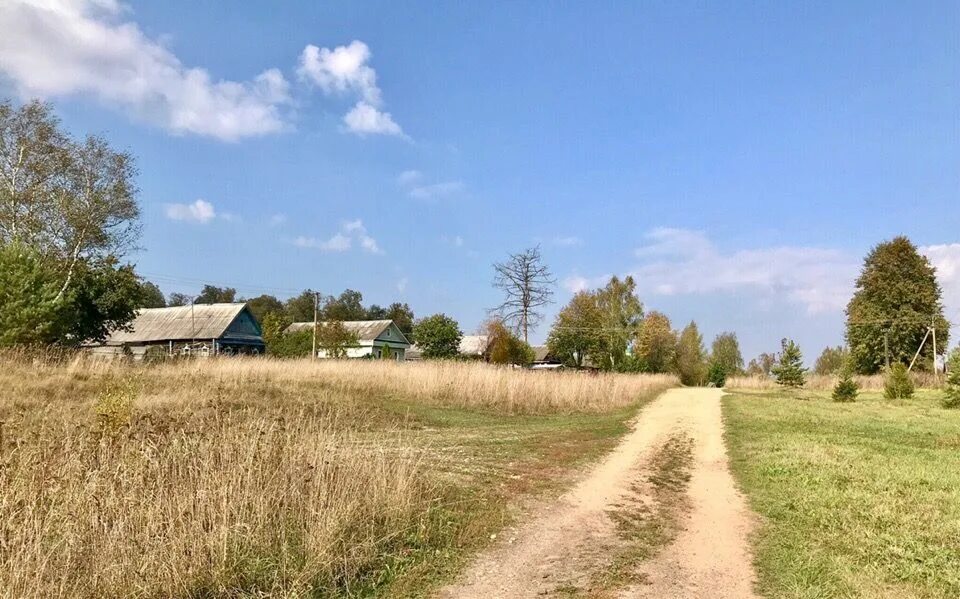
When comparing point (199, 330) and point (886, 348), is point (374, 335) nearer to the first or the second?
point (199, 330)

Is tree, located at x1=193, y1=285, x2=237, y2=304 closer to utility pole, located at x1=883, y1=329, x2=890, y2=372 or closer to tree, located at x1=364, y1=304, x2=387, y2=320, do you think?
tree, located at x1=364, y1=304, x2=387, y2=320

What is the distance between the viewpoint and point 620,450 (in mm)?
12367

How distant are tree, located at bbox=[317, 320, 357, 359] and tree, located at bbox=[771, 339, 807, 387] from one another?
3249 centimetres

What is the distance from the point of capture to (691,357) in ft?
218

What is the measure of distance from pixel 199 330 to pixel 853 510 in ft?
178

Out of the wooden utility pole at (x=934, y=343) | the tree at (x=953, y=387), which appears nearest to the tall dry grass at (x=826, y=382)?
the wooden utility pole at (x=934, y=343)

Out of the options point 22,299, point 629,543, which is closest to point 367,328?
point 22,299

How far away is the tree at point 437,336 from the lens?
5300cm

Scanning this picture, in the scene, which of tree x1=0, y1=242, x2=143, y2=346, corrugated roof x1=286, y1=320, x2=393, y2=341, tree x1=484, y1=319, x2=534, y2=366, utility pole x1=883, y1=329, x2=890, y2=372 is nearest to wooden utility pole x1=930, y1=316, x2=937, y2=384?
utility pole x1=883, y1=329, x2=890, y2=372

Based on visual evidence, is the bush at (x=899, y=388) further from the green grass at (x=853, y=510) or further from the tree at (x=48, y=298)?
the tree at (x=48, y=298)

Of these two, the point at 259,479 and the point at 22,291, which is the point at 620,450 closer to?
the point at 259,479

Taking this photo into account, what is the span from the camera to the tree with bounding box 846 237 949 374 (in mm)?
56500

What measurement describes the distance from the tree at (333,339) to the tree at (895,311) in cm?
4748

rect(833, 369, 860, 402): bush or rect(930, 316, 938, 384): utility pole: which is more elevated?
rect(930, 316, 938, 384): utility pole
